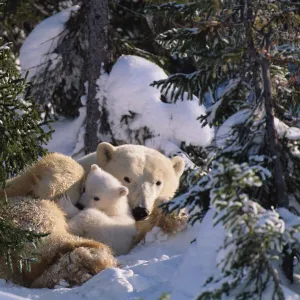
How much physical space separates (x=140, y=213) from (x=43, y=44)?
6.19 meters

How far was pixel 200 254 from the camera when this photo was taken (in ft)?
15.6

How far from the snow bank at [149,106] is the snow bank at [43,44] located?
5.37 feet

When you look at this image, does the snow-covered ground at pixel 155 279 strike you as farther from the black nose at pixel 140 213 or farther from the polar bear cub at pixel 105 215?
the black nose at pixel 140 213

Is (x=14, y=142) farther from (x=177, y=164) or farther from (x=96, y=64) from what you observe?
(x=96, y=64)

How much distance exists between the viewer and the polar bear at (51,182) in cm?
733

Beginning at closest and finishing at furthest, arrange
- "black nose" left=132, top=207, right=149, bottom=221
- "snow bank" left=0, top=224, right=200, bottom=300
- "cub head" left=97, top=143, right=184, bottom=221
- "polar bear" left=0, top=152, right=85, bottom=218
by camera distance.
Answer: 1. "snow bank" left=0, top=224, right=200, bottom=300
2. "polar bear" left=0, top=152, right=85, bottom=218
3. "black nose" left=132, top=207, right=149, bottom=221
4. "cub head" left=97, top=143, right=184, bottom=221

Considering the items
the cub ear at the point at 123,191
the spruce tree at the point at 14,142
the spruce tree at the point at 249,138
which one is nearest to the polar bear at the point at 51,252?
the spruce tree at the point at 14,142

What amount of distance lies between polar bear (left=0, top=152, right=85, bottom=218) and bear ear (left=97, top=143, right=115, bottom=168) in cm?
73

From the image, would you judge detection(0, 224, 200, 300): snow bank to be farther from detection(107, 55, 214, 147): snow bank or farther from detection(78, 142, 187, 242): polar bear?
detection(107, 55, 214, 147): snow bank

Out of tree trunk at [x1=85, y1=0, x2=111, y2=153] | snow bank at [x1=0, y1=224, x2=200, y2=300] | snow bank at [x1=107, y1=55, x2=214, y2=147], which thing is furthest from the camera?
tree trunk at [x1=85, y1=0, x2=111, y2=153]

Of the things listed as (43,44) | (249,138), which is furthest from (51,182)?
(43,44)

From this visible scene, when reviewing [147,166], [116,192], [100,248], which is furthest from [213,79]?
[147,166]

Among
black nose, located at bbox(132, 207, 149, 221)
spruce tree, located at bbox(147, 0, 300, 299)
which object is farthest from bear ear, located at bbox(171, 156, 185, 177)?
spruce tree, located at bbox(147, 0, 300, 299)

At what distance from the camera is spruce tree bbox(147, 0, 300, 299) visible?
421 centimetres
